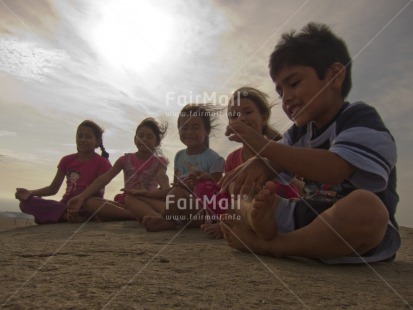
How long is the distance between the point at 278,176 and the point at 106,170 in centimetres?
314

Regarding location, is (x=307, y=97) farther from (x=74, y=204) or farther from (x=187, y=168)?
(x=74, y=204)

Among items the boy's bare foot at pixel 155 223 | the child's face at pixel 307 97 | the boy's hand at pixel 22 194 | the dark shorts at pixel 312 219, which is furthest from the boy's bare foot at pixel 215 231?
the boy's hand at pixel 22 194

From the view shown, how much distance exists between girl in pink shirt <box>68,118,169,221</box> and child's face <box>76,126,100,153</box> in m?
0.57

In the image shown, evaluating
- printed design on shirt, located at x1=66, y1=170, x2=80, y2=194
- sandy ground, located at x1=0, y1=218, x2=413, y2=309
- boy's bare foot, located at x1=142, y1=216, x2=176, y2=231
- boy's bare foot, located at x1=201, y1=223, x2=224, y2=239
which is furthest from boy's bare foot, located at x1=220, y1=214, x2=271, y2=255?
printed design on shirt, located at x1=66, y1=170, x2=80, y2=194

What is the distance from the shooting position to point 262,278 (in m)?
1.21

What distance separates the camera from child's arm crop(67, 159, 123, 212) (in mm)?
3836

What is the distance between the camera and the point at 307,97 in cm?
187

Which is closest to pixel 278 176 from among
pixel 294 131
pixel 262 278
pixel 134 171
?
pixel 294 131

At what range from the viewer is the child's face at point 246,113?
10.4 feet

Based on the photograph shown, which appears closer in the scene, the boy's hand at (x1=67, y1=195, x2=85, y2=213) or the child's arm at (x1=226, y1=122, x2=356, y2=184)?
the child's arm at (x1=226, y1=122, x2=356, y2=184)

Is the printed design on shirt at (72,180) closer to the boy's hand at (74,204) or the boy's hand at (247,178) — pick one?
the boy's hand at (74,204)

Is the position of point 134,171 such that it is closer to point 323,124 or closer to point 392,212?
point 323,124

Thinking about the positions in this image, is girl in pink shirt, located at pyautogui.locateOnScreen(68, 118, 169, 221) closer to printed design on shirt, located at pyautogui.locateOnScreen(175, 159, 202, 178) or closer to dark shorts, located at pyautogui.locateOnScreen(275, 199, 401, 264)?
printed design on shirt, located at pyautogui.locateOnScreen(175, 159, 202, 178)

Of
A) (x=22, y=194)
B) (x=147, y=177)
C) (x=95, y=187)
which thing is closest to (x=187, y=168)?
(x=147, y=177)
